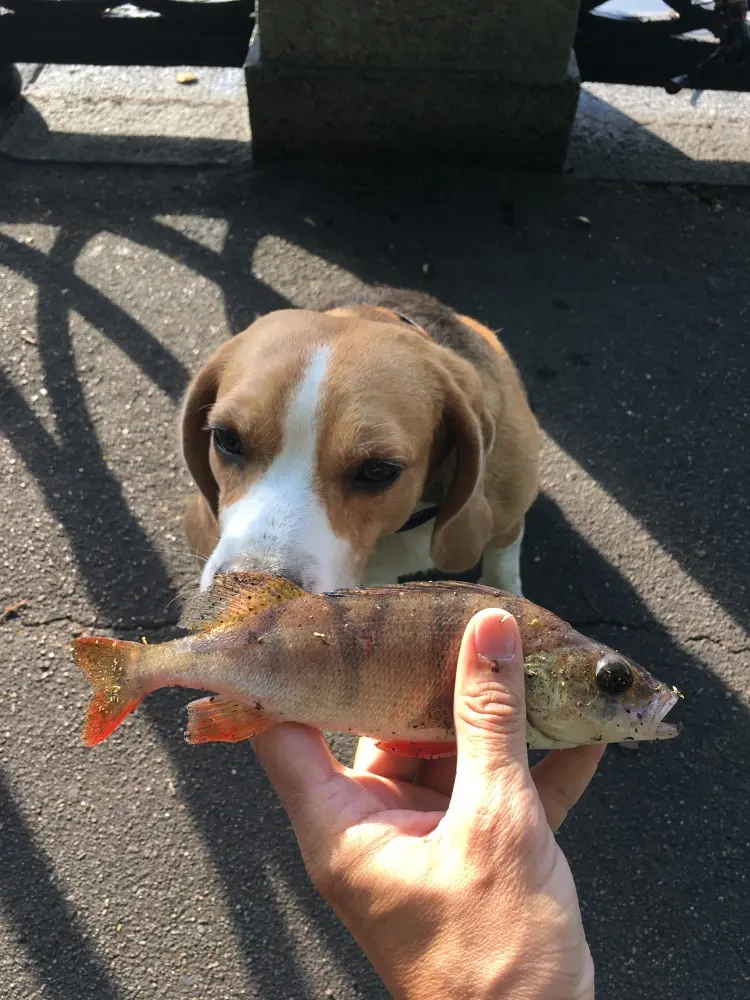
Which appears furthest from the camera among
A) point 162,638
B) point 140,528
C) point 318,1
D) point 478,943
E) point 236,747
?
point 318,1

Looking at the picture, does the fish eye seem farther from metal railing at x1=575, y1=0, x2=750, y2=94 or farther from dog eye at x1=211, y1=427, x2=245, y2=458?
metal railing at x1=575, y1=0, x2=750, y2=94

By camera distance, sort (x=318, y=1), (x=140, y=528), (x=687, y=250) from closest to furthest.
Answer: (x=140, y=528) → (x=318, y=1) → (x=687, y=250)

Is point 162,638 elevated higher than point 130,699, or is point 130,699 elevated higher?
point 130,699

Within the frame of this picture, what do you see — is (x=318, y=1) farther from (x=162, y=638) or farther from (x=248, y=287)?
(x=162, y=638)

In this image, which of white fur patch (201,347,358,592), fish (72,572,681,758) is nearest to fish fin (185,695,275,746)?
fish (72,572,681,758)

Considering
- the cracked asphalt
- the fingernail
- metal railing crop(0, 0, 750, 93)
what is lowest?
the cracked asphalt

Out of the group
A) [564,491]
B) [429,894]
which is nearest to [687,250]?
[564,491]

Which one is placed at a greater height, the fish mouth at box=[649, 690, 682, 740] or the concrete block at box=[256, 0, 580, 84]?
the concrete block at box=[256, 0, 580, 84]
